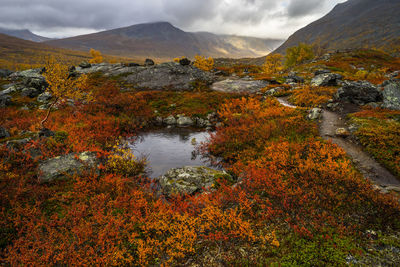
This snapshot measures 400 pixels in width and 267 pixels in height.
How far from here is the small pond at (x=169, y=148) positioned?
16688mm

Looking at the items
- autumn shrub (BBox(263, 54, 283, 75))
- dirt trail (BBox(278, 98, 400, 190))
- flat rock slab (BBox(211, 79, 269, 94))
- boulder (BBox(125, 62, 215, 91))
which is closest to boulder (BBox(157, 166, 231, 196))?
dirt trail (BBox(278, 98, 400, 190))

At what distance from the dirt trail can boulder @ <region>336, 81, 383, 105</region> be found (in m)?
7.23

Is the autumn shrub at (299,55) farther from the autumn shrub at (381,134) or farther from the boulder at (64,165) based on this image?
the boulder at (64,165)

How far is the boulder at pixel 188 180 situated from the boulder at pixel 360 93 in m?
20.5

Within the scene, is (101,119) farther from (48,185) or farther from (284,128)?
(284,128)

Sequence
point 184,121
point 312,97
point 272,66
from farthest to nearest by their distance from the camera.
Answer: point 272,66, point 184,121, point 312,97

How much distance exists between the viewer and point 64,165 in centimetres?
1248

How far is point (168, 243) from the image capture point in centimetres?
733

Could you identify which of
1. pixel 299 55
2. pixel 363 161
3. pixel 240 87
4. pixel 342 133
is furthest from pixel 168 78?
pixel 299 55

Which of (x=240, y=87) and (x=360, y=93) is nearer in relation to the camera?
(x=360, y=93)

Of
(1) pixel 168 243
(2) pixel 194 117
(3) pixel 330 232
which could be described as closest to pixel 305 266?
(3) pixel 330 232

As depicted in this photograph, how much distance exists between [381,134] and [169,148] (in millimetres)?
18200

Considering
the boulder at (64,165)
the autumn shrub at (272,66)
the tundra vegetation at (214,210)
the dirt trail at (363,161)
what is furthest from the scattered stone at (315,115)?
the autumn shrub at (272,66)

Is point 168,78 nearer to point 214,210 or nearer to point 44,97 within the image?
point 44,97
